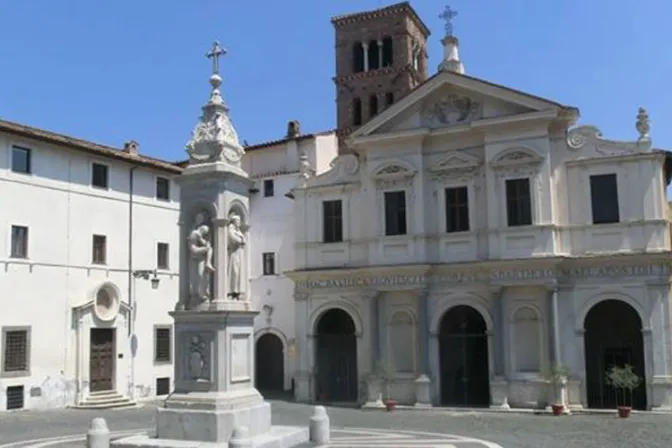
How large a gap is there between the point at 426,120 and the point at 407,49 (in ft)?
54.9

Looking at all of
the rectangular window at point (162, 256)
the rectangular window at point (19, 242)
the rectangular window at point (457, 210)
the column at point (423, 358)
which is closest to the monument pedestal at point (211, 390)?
the column at point (423, 358)

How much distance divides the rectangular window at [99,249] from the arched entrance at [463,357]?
13.2 metres

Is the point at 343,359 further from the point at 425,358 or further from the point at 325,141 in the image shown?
the point at 325,141

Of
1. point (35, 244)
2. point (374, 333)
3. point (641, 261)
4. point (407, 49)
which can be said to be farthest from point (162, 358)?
point (407, 49)

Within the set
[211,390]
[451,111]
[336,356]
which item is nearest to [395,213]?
[451,111]

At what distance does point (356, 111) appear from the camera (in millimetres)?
44562

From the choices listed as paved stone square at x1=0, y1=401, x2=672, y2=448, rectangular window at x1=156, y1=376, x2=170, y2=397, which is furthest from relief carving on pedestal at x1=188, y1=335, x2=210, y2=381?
rectangular window at x1=156, y1=376, x2=170, y2=397

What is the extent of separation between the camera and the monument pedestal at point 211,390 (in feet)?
43.5

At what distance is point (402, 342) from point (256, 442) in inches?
607

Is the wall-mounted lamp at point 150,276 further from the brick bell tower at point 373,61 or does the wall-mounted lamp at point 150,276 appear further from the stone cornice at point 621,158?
the stone cornice at point 621,158

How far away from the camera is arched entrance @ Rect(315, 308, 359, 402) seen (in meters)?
29.7

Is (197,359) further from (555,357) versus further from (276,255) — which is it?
(276,255)

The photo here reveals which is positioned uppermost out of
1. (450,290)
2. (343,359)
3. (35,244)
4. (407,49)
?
(407,49)

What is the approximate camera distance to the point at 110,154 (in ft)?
A: 98.1
